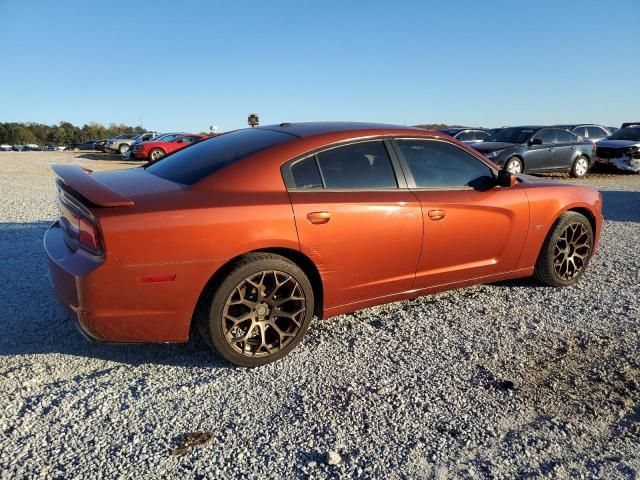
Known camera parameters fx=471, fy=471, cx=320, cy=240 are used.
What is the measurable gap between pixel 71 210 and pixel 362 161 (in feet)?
6.21

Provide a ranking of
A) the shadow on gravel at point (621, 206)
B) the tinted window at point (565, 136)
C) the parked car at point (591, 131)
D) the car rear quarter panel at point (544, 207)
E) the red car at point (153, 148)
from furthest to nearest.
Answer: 1. the red car at point (153, 148)
2. the parked car at point (591, 131)
3. the tinted window at point (565, 136)
4. the shadow on gravel at point (621, 206)
5. the car rear quarter panel at point (544, 207)

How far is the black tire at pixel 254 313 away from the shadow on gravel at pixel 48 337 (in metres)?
0.20

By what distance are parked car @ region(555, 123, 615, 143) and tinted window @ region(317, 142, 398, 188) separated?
14.8 meters

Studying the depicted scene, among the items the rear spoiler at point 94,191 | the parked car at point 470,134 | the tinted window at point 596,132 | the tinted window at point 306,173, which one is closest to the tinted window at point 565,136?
the tinted window at point 596,132

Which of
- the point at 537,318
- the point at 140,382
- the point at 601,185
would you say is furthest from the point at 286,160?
the point at 601,185

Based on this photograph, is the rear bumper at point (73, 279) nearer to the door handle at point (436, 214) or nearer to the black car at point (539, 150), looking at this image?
the door handle at point (436, 214)

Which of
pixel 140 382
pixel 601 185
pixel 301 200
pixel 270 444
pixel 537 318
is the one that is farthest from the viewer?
pixel 601 185

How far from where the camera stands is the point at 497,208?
12.3 ft

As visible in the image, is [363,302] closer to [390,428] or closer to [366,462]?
[390,428]

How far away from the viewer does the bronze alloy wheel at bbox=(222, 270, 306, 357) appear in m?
2.84

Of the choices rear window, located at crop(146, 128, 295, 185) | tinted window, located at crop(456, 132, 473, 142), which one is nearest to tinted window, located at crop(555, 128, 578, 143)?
tinted window, located at crop(456, 132, 473, 142)

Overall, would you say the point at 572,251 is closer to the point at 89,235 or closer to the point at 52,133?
the point at 89,235

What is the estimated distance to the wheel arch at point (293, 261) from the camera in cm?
278

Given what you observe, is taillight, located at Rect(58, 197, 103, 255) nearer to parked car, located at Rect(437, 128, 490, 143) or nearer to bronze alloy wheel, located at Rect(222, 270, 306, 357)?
bronze alloy wheel, located at Rect(222, 270, 306, 357)
